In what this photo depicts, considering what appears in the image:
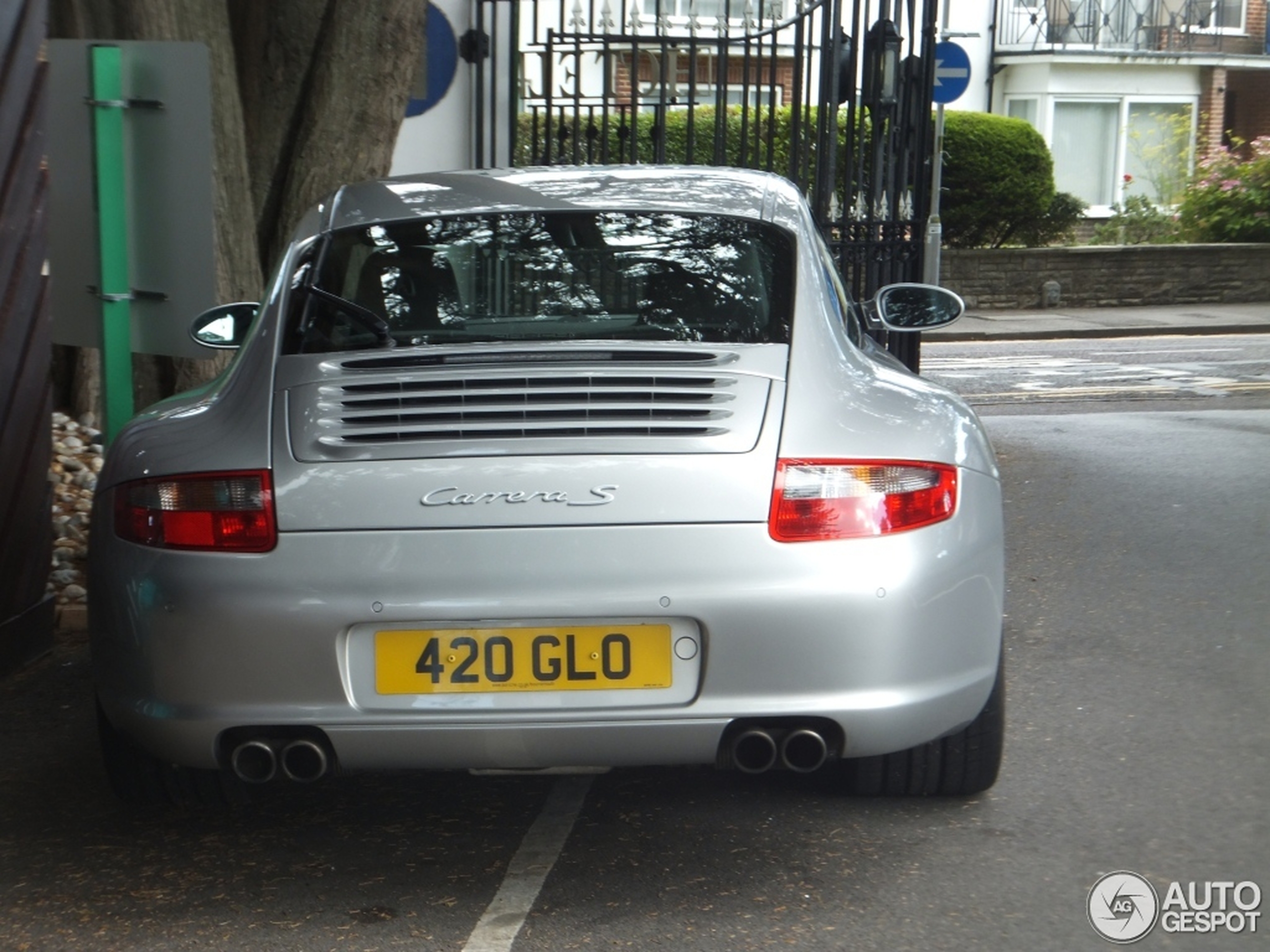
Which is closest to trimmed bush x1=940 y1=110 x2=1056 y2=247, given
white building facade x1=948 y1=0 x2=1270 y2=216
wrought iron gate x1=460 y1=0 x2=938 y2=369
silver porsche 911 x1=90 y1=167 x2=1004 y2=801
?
white building facade x1=948 y1=0 x2=1270 y2=216

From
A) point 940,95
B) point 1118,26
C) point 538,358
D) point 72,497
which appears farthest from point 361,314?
point 1118,26

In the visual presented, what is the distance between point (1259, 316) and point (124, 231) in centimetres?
2018

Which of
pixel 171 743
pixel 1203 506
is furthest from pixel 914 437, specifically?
pixel 1203 506

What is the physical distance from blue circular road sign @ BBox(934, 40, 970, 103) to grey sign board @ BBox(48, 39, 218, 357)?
16.2 m

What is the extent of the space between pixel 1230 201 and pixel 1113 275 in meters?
3.10

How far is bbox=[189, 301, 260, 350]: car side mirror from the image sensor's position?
5.10 metres

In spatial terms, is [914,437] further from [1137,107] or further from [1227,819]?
[1137,107]

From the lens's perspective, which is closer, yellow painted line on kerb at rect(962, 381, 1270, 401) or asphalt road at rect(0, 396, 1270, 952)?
asphalt road at rect(0, 396, 1270, 952)

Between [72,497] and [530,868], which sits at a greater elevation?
[530,868]

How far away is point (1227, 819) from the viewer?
156 inches

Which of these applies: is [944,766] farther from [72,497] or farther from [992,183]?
[992,183]

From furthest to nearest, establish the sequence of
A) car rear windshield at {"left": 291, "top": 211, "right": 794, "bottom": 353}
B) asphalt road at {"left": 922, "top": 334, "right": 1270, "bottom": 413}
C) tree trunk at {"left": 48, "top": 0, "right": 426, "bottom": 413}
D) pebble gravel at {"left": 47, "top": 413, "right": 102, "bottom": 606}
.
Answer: asphalt road at {"left": 922, "top": 334, "right": 1270, "bottom": 413}, tree trunk at {"left": 48, "top": 0, "right": 426, "bottom": 413}, pebble gravel at {"left": 47, "top": 413, "right": 102, "bottom": 606}, car rear windshield at {"left": 291, "top": 211, "right": 794, "bottom": 353}

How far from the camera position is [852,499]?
3.39 metres

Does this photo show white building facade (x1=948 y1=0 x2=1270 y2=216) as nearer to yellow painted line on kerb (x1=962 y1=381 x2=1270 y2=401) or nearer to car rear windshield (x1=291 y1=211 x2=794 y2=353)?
yellow painted line on kerb (x1=962 y1=381 x2=1270 y2=401)
